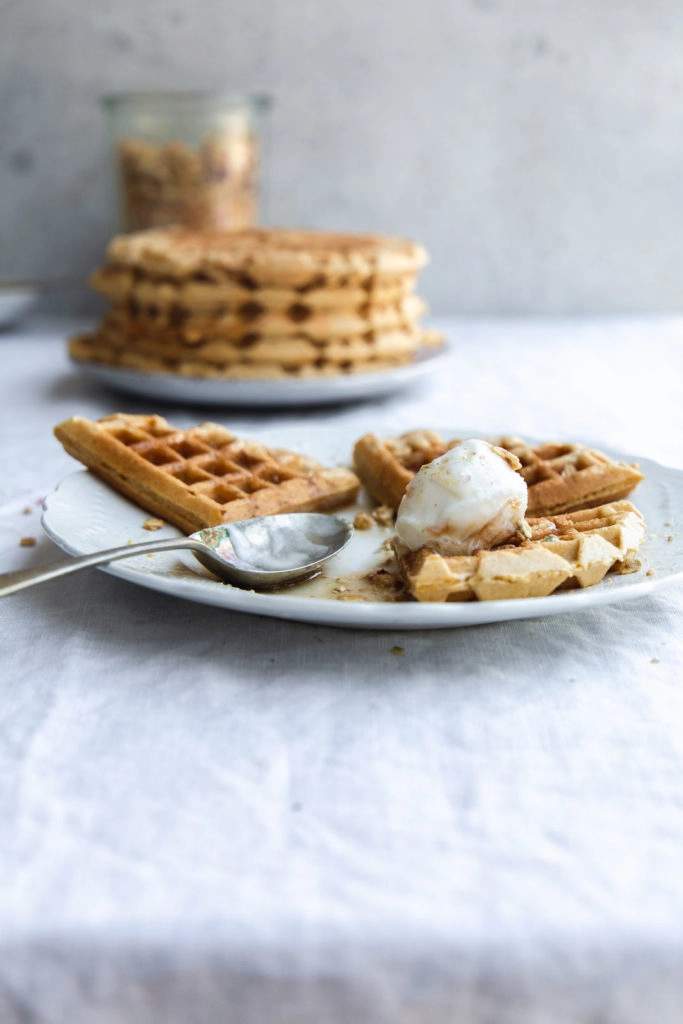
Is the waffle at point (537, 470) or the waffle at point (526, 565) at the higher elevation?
the waffle at point (526, 565)

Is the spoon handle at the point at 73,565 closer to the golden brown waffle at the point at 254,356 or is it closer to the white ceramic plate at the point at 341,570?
the white ceramic plate at the point at 341,570

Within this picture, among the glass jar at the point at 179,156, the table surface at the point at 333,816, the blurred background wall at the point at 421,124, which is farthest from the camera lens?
the blurred background wall at the point at 421,124

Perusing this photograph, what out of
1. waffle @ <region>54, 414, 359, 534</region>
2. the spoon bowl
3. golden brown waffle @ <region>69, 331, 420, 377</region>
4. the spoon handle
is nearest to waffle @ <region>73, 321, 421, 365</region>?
golden brown waffle @ <region>69, 331, 420, 377</region>

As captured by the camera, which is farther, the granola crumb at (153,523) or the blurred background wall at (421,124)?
the blurred background wall at (421,124)

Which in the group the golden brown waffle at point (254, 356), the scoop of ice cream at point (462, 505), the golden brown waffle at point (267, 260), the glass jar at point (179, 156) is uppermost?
the glass jar at point (179, 156)

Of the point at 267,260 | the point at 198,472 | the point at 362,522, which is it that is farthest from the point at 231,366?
the point at 362,522

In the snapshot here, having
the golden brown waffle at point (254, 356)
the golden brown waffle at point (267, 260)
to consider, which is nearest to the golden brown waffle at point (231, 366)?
the golden brown waffle at point (254, 356)

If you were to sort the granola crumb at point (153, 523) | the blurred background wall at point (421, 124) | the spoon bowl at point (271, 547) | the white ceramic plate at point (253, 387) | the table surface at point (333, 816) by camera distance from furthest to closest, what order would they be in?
the blurred background wall at point (421, 124) → the white ceramic plate at point (253, 387) → the granola crumb at point (153, 523) → the spoon bowl at point (271, 547) → the table surface at point (333, 816)

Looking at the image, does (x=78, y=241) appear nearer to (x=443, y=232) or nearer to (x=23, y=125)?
(x=23, y=125)
